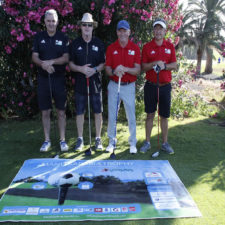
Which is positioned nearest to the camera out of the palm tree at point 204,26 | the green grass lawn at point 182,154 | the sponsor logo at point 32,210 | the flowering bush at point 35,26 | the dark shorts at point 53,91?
the sponsor logo at point 32,210

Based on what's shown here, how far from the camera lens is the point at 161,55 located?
10.7ft

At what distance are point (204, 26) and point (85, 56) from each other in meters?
17.3

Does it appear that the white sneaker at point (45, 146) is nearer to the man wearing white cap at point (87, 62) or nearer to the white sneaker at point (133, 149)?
the man wearing white cap at point (87, 62)

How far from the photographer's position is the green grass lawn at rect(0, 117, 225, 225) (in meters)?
2.48

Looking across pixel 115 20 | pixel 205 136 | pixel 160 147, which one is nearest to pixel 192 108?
pixel 205 136


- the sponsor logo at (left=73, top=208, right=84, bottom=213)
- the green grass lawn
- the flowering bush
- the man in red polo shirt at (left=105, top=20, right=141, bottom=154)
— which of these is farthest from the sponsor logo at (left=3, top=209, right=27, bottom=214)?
the flowering bush

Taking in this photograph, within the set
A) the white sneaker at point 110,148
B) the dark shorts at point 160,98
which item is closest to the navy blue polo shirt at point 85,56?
the dark shorts at point 160,98

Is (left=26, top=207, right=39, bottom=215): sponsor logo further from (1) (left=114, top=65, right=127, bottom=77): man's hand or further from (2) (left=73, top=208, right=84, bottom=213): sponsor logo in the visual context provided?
(1) (left=114, top=65, right=127, bottom=77): man's hand

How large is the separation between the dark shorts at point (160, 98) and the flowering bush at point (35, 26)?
4.43 feet

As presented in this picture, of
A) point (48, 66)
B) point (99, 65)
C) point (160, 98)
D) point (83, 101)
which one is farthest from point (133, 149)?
point (48, 66)

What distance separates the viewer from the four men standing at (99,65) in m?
3.27

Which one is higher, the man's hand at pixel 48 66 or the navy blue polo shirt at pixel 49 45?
the navy blue polo shirt at pixel 49 45

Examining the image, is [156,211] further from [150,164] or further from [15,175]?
[15,175]

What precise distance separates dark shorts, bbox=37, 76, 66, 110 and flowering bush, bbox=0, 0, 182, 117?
2.98 ft
